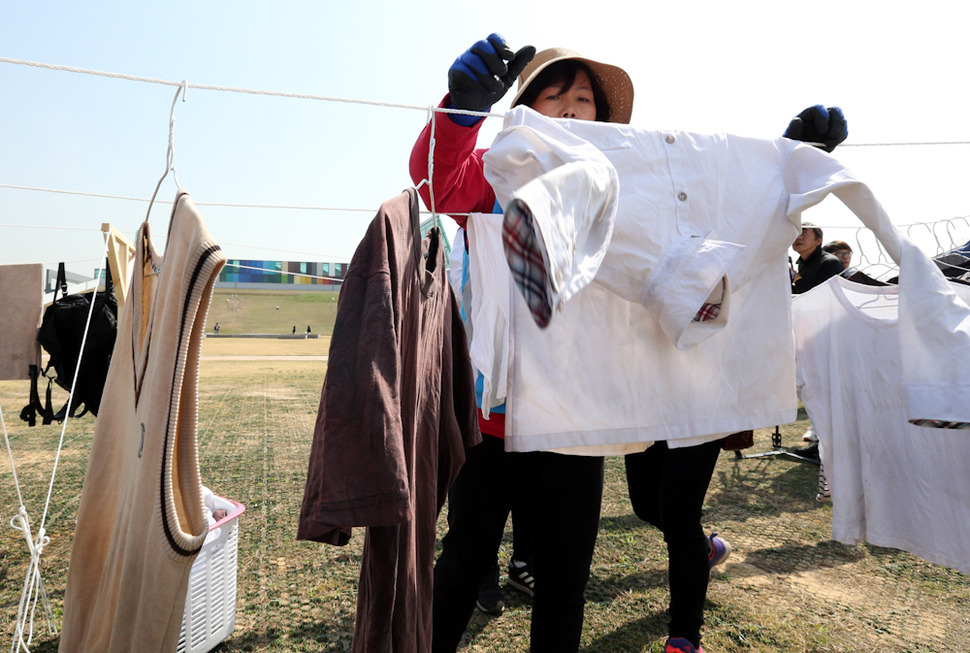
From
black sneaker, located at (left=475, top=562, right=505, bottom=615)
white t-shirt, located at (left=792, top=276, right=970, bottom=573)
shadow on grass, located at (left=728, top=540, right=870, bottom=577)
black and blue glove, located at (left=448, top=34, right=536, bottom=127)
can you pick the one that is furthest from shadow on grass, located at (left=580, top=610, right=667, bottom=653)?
black and blue glove, located at (left=448, top=34, right=536, bottom=127)

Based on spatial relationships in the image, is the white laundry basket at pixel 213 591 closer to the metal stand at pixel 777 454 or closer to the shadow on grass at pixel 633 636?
the shadow on grass at pixel 633 636

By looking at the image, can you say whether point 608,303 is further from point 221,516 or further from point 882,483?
point 221,516

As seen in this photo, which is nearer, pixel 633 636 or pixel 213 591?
pixel 213 591

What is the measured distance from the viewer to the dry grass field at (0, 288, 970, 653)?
2.25m

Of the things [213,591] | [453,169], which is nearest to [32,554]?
[213,591]

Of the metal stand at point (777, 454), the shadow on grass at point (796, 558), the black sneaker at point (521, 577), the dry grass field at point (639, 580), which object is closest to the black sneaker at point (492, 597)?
the dry grass field at point (639, 580)

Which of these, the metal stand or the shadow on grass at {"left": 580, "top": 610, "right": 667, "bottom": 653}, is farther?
the metal stand

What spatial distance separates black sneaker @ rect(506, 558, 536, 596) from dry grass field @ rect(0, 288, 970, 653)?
0.06m

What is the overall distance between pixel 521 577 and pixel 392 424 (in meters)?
1.97

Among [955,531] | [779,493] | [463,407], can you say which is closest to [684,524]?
[955,531]

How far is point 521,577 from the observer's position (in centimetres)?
266

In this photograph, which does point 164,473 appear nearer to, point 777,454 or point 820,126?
point 820,126

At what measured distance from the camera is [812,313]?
7.15 ft

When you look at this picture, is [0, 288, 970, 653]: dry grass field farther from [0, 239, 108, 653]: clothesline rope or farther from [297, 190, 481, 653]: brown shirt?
[297, 190, 481, 653]: brown shirt
